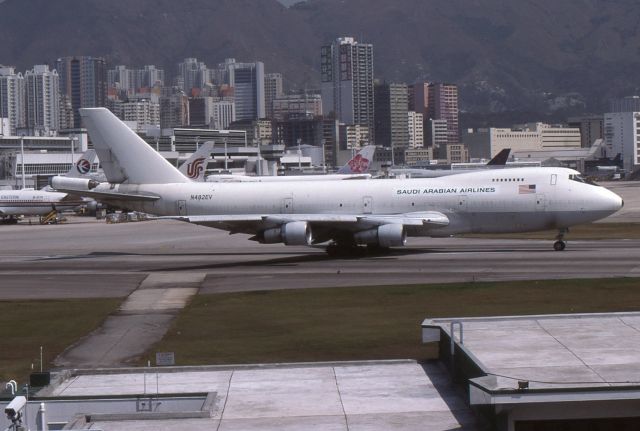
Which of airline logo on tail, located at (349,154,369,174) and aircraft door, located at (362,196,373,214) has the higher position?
airline logo on tail, located at (349,154,369,174)

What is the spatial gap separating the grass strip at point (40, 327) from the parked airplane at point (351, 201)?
1492 centimetres

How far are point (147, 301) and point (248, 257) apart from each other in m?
18.0

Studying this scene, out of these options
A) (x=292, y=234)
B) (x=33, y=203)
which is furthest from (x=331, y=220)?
(x=33, y=203)

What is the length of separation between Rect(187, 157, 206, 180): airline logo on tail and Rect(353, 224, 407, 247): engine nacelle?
210 ft

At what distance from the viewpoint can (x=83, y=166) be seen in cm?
13775

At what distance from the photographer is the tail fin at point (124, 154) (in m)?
60.4

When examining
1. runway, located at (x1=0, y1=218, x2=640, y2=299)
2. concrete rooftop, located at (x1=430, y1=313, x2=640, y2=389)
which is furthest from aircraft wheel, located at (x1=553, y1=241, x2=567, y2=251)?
concrete rooftop, located at (x1=430, y1=313, x2=640, y2=389)

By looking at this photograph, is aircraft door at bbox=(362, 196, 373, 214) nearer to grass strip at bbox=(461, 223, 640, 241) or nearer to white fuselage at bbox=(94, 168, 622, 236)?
white fuselage at bbox=(94, 168, 622, 236)

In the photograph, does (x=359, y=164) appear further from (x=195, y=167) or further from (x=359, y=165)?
→ (x=195, y=167)

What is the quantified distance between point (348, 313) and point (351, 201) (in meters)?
21.7

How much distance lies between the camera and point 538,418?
1686cm

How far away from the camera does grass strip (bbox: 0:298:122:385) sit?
28969mm

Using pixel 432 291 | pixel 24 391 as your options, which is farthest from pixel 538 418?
pixel 432 291

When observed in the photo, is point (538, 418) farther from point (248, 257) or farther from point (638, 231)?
point (638, 231)
